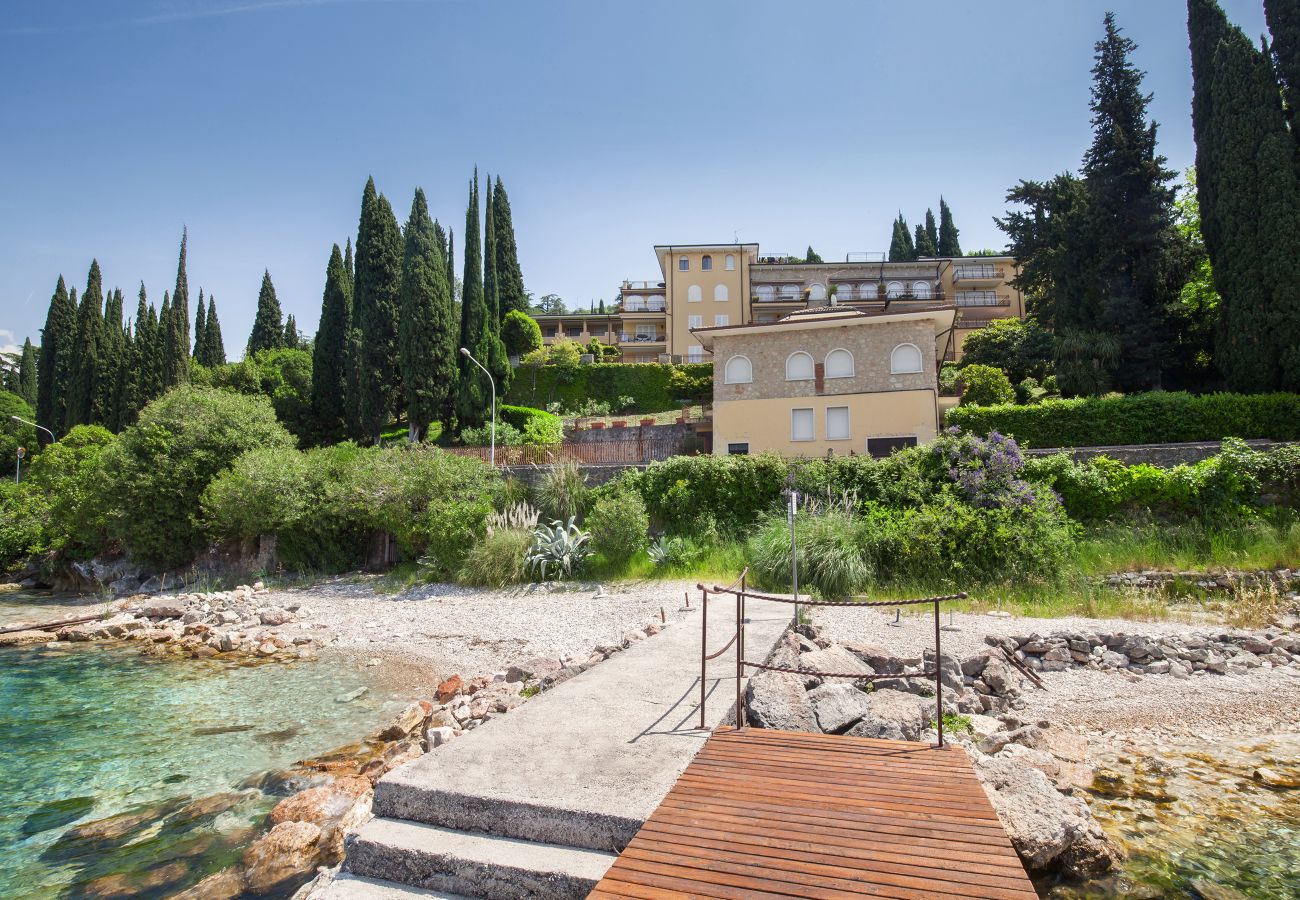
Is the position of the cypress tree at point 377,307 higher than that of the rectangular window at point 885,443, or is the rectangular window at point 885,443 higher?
the cypress tree at point 377,307

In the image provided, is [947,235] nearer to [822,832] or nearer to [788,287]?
[788,287]

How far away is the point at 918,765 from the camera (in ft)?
15.2

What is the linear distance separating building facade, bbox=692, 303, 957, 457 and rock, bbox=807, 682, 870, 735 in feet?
63.3

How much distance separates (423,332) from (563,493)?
58.6ft

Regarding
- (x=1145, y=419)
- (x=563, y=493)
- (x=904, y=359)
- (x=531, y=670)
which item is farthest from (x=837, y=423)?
(x=531, y=670)

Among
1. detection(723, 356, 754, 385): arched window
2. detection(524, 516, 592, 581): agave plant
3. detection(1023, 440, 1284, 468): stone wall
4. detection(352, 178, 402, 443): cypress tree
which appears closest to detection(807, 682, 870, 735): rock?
detection(524, 516, 592, 581): agave plant

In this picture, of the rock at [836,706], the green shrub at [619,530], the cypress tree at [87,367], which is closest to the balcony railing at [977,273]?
the green shrub at [619,530]

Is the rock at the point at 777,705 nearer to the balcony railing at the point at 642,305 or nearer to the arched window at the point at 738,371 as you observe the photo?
the arched window at the point at 738,371

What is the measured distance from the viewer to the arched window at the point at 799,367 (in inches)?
1056

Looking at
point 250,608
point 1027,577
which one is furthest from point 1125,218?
point 250,608

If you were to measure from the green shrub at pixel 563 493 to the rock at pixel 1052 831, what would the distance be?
14953 mm

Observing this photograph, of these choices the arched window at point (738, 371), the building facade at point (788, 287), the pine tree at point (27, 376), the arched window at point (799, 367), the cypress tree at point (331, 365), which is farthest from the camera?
the pine tree at point (27, 376)

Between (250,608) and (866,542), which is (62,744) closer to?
(250,608)

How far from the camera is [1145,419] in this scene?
67.8 feet
